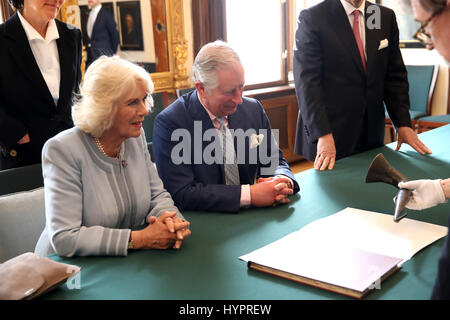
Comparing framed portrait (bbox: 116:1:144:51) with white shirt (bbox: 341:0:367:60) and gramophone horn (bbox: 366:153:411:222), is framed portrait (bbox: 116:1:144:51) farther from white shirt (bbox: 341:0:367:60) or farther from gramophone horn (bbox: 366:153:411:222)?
gramophone horn (bbox: 366:153:411:222)

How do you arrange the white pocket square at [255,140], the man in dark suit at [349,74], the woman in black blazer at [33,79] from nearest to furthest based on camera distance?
the white pocket square at [255,140] < the woman in black blazer at [33,79] < the man in dark suit at [349,74]

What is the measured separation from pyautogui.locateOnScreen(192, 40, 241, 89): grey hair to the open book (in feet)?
2.39

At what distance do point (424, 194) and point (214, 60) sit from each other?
3.04 ft

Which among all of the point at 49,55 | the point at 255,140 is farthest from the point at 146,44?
the point at 255,140

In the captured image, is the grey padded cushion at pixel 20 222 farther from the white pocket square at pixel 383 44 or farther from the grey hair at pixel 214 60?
the white pocket square at pixel 383 44

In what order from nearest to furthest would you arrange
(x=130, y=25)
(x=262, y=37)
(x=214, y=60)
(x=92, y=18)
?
(x=214, y=60)
(x=92, y=18)
(x=130, y=25)
(x=262, y=37)

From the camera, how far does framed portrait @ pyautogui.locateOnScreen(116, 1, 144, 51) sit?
13.9ft

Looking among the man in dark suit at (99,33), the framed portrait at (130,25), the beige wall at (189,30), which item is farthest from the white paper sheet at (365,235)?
the beige wall at (189,30)

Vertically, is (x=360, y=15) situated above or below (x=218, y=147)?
above

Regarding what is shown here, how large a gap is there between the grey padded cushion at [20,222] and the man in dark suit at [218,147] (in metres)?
0.50

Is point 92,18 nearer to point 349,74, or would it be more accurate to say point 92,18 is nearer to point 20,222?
point 349,74

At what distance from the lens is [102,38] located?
4145 mm

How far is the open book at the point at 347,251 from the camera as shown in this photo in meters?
1.28
